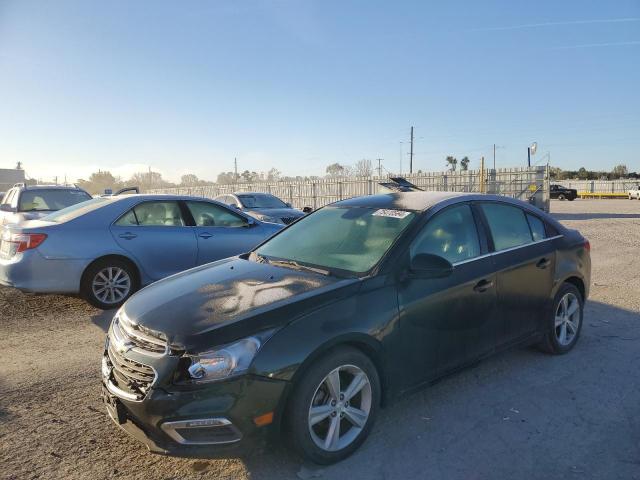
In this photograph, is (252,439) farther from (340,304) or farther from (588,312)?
(588,312)

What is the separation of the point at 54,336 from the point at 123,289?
1169 mm

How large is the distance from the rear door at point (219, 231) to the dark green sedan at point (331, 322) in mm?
2755

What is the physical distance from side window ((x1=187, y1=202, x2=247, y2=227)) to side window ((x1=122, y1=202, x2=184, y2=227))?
231 mm

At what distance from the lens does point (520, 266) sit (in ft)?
13.2

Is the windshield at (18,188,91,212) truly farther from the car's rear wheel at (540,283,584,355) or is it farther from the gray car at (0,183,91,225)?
the car's rear wheel at (540,283,584,355)

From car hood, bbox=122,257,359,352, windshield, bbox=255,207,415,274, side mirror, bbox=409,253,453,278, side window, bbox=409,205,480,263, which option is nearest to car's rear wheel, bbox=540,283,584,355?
side window, bbox=409,205,480,263

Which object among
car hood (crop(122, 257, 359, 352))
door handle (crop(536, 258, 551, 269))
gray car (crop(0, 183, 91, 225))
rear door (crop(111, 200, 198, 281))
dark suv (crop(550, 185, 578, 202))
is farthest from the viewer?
dark suv (crop(550, 185, 578, 202))

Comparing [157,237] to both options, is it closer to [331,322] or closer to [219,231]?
[219,231]

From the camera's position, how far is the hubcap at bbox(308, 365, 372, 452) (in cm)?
276

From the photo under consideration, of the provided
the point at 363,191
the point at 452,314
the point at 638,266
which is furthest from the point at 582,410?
the point at 363,191

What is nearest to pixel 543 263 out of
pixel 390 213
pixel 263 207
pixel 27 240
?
pixel 390 213

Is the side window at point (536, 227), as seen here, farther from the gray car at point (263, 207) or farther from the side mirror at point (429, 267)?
the gray car at point (263, 207)

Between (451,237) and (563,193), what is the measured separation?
47114 mm

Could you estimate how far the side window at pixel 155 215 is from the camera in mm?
6480
